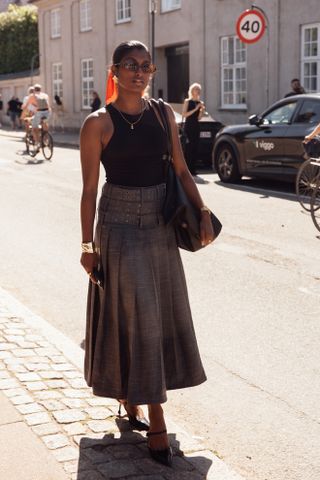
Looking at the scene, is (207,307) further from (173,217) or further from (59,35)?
(59,35)

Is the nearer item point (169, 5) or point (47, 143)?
point (47, 143)

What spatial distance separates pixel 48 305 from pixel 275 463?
348cm

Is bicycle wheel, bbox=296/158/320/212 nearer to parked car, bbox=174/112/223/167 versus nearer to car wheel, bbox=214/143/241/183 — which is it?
car wheel, bbox=214/143/241/183

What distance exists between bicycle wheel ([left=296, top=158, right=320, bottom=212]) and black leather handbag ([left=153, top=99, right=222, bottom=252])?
6.61m

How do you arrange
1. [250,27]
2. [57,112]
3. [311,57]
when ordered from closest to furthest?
1. [250,27]
2. [311,57]
3. [57,112]

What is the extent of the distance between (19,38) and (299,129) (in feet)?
149

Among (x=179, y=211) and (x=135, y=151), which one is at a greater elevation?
(x=135, y=151)

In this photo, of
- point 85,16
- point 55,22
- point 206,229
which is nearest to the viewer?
point 206,229

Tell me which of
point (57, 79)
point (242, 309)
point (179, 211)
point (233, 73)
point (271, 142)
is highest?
point (57, 79)

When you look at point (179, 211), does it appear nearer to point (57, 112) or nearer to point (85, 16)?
point (85, 16)

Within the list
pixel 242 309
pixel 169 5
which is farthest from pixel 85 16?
pixel 242 309

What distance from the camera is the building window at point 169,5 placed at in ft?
94.7

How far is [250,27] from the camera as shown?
785 inches

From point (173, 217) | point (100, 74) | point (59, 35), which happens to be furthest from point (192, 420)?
point (59, 35)
